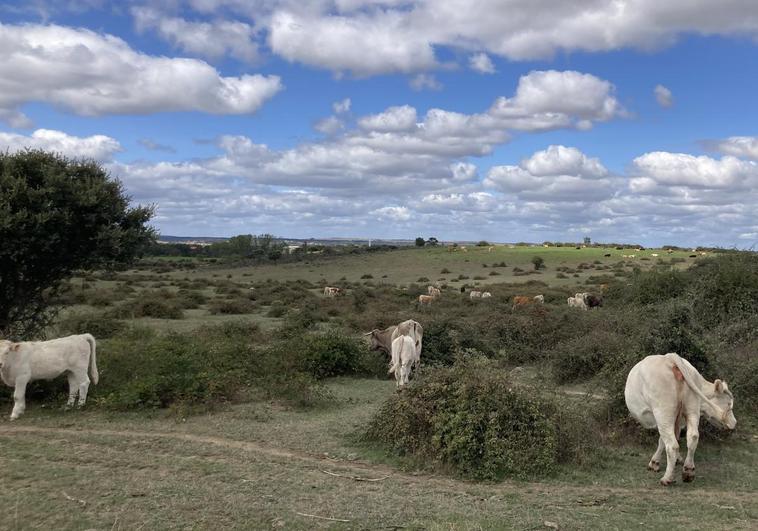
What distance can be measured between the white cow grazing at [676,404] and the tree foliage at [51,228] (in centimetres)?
1027

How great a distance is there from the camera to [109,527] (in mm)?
6125

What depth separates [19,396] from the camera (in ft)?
34.9

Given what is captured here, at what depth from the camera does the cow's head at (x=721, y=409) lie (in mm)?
7629

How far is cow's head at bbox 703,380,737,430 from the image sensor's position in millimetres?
7629

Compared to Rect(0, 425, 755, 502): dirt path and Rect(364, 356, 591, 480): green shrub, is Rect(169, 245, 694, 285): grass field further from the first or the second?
Rect(0, 425, 755, 502): dirt path

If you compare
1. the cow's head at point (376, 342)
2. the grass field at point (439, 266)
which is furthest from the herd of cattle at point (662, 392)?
the grass field at point (439, 266)

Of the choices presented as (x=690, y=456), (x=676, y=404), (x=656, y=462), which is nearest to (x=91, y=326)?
(x=656, y=462)

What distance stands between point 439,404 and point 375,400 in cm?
389

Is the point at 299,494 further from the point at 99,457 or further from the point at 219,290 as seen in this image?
the point at 219,290

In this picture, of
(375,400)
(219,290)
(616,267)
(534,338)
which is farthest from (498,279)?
(375,400)

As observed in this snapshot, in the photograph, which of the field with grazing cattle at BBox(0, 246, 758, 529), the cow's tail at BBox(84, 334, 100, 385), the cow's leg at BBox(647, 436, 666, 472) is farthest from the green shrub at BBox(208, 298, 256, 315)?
the cow's leg at BBox(647, 436, 666, 472)

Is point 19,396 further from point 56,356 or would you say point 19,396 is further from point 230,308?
point 230,308

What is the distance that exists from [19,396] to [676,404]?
33.7ft

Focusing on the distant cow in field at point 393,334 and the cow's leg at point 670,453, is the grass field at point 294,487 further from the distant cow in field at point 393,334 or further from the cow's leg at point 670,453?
the distant cow in field at point 393,334
